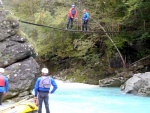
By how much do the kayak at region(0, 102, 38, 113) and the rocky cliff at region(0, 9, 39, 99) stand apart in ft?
7.13

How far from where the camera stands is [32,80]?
354 inches

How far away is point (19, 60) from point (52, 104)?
6.34 feet

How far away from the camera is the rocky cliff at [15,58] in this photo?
8836mm

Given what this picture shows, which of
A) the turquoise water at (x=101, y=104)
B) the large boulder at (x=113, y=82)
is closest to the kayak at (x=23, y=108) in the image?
the turquoise water at (x=101, y=104)

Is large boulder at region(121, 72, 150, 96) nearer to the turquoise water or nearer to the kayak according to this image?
the turquoise water

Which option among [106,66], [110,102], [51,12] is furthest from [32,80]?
[51,12]

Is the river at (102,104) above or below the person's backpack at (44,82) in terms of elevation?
below

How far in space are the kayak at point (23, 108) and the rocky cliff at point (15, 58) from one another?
2173 millimetres

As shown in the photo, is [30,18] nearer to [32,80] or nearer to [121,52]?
[121,52]

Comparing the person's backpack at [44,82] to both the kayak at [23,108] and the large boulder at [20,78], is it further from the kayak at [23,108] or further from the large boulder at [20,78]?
the large boulder at [20,78]

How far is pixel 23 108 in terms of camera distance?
6.44 m

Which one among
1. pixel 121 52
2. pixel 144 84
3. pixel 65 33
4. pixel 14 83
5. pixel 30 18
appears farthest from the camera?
pixel 30 18

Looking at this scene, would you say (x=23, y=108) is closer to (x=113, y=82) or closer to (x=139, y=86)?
(x=139, y=86)

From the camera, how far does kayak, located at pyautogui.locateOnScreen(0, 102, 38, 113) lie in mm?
6316
